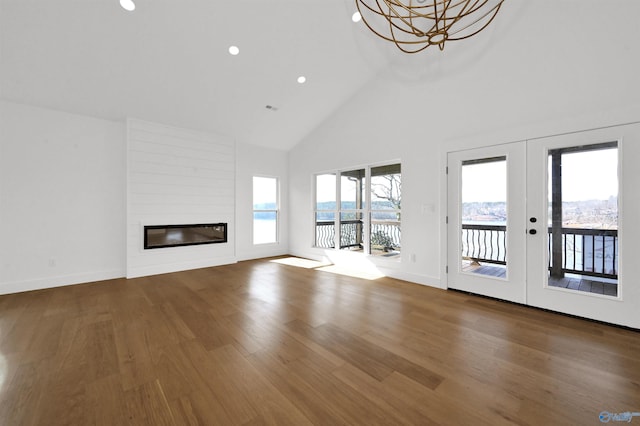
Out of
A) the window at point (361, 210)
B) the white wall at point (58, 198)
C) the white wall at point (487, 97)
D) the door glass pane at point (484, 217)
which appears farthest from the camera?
the window at point (361, 210)

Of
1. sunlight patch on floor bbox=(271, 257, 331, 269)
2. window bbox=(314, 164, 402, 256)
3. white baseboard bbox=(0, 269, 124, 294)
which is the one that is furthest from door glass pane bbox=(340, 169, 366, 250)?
white baseboard bbox=(0, 269, 124, 294)

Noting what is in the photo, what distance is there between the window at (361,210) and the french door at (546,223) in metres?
1.08

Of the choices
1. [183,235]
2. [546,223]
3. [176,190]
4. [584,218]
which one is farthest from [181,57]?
[584,218]

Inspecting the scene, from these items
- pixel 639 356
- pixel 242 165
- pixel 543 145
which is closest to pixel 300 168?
pixel 242 165

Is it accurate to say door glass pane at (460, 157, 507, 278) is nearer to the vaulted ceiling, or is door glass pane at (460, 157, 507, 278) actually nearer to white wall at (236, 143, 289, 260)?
the vaulted ceiling

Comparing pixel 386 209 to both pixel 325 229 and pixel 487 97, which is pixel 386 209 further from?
pixel 487 97

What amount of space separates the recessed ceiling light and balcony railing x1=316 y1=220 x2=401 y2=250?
4.50 m

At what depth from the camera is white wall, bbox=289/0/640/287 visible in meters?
2.72

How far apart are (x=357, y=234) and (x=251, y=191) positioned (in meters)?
2.67

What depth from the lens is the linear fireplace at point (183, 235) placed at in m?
4.76

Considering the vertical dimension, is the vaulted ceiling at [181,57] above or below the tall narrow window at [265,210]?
above

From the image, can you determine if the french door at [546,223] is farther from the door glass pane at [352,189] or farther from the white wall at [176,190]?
the white wall at [176,190]

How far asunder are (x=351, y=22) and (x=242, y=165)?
3562mm

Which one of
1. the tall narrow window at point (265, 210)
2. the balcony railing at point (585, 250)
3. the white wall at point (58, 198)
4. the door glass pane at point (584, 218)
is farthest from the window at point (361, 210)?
the white wall at point (58, 198)
